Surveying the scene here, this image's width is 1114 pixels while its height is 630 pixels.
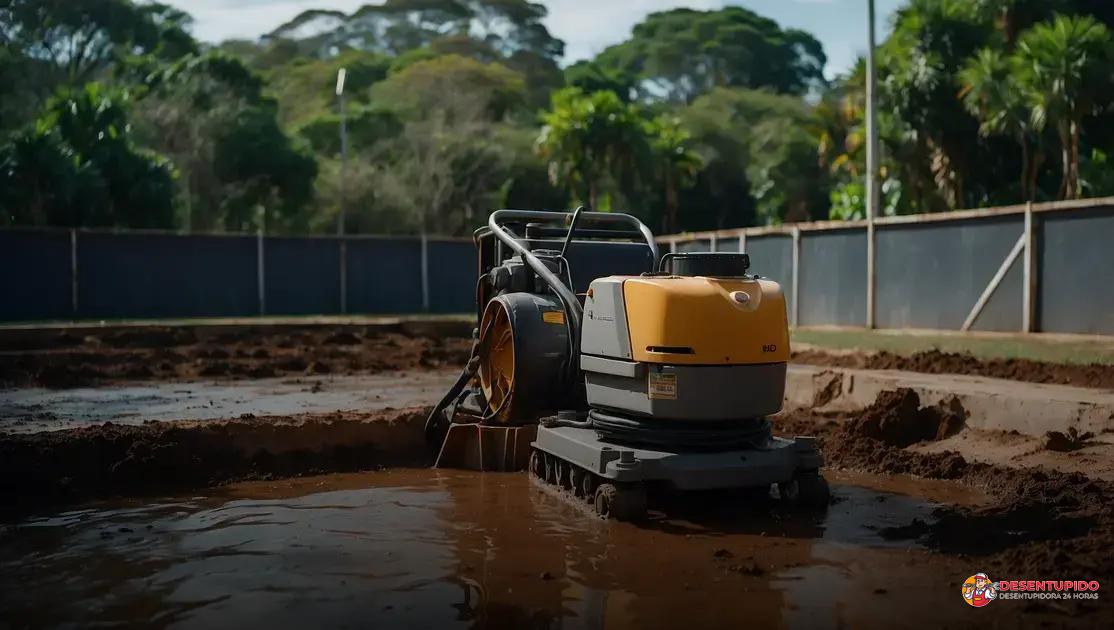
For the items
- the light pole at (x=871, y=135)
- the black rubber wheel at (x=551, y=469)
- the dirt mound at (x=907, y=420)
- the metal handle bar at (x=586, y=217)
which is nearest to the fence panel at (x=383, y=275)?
the light pole at (x=871, y=135)

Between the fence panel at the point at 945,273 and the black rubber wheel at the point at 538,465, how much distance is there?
10378 millimetres

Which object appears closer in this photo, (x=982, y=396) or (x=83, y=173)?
(x=982, y=396)

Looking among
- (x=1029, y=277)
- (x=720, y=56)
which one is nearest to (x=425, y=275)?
(x=1029, y=277)

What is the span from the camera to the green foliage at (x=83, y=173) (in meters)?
29.1

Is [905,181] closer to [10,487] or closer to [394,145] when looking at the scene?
[394,145]

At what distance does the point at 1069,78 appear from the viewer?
2864 centimetres

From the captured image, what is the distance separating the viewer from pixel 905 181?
34812 millimetres

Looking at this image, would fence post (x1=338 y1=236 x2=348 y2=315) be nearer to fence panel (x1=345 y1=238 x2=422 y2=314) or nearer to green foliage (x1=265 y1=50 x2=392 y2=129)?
fence panel (x1=345 y1=238 x2=422 y2=314)

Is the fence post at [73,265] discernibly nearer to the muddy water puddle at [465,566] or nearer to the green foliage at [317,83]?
the muddy water puddle at [465,566]

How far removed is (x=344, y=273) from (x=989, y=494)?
22.6 metres

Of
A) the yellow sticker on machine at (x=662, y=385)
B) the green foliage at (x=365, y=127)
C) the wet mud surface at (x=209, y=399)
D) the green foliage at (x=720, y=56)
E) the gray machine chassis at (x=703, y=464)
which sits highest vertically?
the green foliage at (x=720, y=56)

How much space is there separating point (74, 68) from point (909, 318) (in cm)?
4238

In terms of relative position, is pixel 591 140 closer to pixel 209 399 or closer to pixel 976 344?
pixel 976 344

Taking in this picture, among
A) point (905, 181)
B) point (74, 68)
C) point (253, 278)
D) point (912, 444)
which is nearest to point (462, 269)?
point (253, 278)
